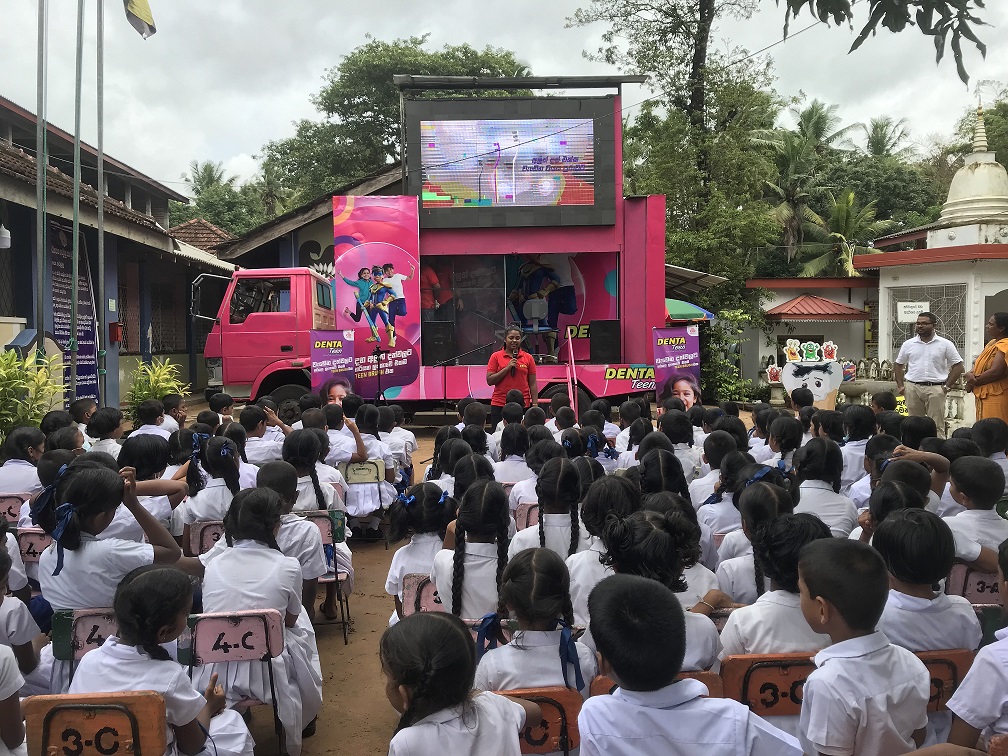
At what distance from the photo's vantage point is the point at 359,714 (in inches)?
145

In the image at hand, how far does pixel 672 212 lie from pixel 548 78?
6552 mm

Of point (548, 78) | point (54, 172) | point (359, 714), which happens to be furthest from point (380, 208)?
point (359, 714)

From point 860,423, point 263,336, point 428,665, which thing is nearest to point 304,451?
point 428,665

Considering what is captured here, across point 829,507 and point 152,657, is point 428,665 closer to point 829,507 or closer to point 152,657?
point 152,657

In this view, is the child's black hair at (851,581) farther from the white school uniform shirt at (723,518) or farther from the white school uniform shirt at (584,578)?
the white school uniform shirt at (723,518)

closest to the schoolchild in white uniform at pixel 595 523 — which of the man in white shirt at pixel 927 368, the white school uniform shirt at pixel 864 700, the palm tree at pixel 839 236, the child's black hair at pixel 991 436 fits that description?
the white school uniform shirt at pixel 864 700

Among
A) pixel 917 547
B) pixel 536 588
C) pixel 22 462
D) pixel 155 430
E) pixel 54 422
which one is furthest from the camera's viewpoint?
pixel 155 430

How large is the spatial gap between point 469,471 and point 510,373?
4019 mm

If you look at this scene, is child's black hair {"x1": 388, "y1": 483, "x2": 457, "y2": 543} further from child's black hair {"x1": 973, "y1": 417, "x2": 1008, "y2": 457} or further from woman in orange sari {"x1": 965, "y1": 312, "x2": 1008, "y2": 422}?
woman in orange sari {"x1": 965, "y1": 312, "x2": 1008, "y2": 422}

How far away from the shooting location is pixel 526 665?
2293 mm

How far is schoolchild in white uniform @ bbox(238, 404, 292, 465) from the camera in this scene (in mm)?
5773

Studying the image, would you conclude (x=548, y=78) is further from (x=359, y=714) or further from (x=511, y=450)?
(x=359, y=714)

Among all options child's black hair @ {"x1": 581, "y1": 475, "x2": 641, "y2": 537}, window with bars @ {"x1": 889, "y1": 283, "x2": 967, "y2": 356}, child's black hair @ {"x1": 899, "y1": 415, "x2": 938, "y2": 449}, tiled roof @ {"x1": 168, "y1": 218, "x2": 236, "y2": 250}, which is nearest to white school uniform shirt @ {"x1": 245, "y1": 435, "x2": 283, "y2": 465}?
child's black hair @ {"x1": 581, "y1": 475, "x2": 641, "y2": 537}

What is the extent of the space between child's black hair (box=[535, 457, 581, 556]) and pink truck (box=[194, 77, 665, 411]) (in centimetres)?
763
